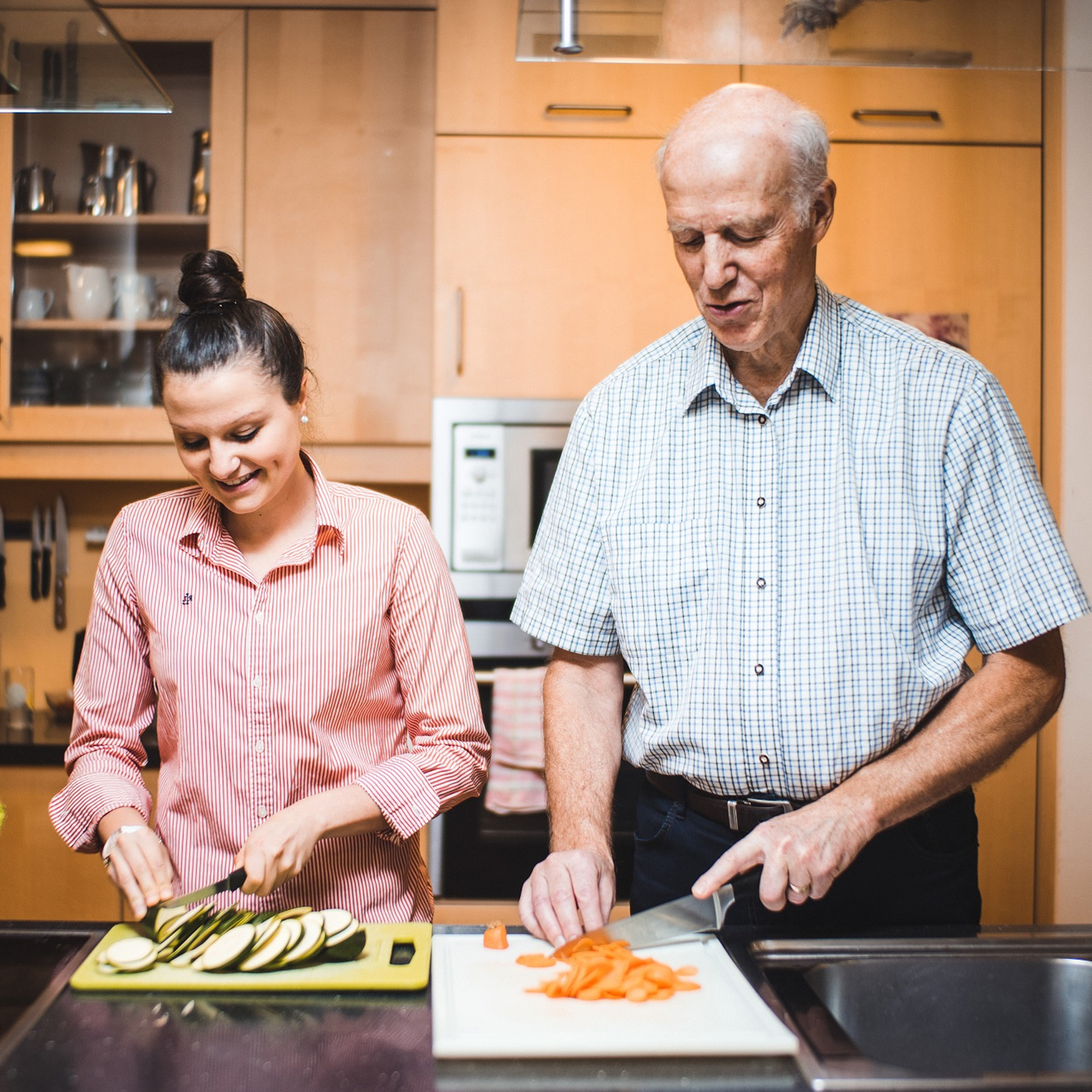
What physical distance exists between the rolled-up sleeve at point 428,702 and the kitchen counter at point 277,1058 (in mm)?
306

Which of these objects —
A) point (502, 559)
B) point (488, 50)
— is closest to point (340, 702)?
point (502, 559)

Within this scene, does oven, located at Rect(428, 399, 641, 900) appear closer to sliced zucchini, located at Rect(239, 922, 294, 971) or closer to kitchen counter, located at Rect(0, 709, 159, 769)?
kitchen counter, located at Rect(0, 709, 159, 769)

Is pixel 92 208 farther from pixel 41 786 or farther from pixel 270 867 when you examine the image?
pixel 270 867

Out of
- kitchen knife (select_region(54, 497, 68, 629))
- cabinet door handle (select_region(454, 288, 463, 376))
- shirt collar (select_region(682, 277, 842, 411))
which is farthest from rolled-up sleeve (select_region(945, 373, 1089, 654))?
kitchen knife (select_region(54, 497, 68, 629))

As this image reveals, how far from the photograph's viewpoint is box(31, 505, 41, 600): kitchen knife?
9.43ft

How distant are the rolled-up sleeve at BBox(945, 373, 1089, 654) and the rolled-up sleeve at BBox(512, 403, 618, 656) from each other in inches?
15.6

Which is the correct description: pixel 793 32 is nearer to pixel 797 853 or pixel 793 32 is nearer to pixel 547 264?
pixel 797 853

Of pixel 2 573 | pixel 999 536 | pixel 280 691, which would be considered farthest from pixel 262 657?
pixel 2 573

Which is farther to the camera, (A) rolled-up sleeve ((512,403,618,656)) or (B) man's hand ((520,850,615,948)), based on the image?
(A) rolled-up sleeve ((512,403,618,656))

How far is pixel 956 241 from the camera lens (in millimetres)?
2441

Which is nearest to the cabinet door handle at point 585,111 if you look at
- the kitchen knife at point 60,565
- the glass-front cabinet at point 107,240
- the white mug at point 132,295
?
the glass-front cabinet at point 107,240

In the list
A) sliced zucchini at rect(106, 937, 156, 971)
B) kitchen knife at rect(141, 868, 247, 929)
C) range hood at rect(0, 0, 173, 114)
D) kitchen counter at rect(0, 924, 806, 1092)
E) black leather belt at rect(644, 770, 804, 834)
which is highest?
range hood at rect(0, 0, 173, 114)

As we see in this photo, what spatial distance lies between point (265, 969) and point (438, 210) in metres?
1.82

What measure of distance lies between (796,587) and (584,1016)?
0.54 meters
